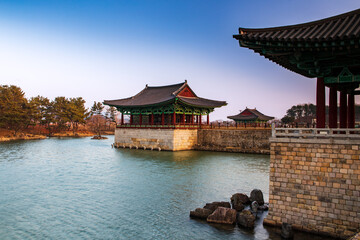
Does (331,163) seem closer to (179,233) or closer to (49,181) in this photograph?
(179,233)

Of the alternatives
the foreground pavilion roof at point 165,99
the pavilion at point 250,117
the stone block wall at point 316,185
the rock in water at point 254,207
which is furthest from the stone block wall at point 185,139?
the stone block wall at point 316,185

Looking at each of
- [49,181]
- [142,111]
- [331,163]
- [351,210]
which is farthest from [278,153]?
[142,111]

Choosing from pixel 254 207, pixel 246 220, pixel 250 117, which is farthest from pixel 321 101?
pixel 250 117

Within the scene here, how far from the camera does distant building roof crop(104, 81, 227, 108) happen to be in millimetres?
36656

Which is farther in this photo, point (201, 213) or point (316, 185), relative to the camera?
point (201, 213)

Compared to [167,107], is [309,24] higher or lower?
higher

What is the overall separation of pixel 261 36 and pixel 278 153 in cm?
395

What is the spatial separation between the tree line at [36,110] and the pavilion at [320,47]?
56.5 meters

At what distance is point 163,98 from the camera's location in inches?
1467

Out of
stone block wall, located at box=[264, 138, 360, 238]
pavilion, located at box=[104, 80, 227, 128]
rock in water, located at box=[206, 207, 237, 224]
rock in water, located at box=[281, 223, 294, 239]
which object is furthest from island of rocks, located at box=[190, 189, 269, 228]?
pavilion, located at box=[104, 80, 227, 128]

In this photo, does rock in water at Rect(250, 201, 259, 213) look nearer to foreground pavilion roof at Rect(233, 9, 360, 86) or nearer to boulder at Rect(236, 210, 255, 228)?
boulder at Rect(236, 210, 255, 228)

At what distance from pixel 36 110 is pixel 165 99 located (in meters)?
37.1

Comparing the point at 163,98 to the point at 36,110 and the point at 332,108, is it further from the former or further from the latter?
the point at 36,110

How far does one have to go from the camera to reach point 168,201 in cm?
1280
